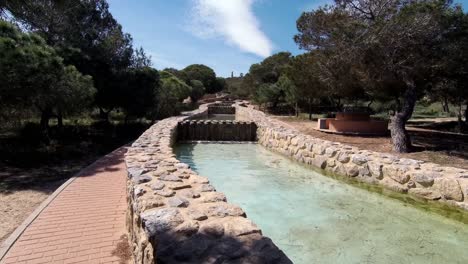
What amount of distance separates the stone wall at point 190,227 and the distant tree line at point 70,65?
496 centimetres

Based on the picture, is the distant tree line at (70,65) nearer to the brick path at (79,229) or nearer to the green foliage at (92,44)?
the green foliage at (92,44)

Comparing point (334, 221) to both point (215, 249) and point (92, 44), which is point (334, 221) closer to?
point (215, 249)

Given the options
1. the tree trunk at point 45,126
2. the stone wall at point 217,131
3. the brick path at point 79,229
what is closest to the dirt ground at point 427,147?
the stone wall at point 217,131

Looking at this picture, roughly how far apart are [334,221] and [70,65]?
36.1 ft

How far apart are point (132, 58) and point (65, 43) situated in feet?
11.7

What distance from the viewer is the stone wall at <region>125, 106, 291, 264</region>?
2.71 meters

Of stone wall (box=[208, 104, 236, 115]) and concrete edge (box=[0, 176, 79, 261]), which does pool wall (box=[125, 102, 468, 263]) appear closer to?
concrete edge (box=[0, 176, 79, 261])

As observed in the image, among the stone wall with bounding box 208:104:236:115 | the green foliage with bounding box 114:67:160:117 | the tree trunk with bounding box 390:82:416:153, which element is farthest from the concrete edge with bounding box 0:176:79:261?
the stone wall with bounding box 208:104:236:115

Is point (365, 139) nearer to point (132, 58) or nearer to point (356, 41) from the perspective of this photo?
point (356, 41)

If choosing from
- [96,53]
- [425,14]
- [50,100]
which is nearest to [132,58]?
[96,53]

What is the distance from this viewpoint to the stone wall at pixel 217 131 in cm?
1502

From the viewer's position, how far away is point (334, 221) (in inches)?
221

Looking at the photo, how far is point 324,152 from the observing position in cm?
890

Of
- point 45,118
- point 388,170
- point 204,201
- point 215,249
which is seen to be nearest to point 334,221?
point 388,170
